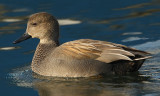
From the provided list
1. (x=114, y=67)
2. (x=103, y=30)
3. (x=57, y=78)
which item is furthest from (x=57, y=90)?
(x=103, y=30)

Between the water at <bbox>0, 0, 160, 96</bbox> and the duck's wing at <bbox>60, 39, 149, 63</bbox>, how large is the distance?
41cm

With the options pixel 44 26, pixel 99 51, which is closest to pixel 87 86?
pixel 99 51

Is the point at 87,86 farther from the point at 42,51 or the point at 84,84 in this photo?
the point at 42,51

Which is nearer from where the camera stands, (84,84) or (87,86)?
(87,86)

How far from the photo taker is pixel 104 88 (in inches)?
317

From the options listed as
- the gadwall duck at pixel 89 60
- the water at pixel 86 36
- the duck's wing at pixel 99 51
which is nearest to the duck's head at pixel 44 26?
the gadwall duck at pixel 89 60

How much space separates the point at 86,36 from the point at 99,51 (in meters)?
3.17

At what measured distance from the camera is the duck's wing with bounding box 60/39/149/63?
28.0 ft

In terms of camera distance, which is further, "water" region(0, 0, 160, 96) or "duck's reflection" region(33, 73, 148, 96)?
"water" region(0, 0, 160, 96)

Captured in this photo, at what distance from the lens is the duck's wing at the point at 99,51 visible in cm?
853

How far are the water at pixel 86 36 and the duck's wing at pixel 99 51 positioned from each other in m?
0.41

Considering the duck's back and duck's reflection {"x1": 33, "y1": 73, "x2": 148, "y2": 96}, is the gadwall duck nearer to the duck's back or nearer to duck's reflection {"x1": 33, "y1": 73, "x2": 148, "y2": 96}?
the duck's back

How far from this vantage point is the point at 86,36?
38.9ft

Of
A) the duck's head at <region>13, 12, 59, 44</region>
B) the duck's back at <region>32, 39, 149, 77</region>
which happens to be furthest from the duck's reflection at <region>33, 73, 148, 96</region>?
the duck's head at <region>13, 12, 59, 44</region>
